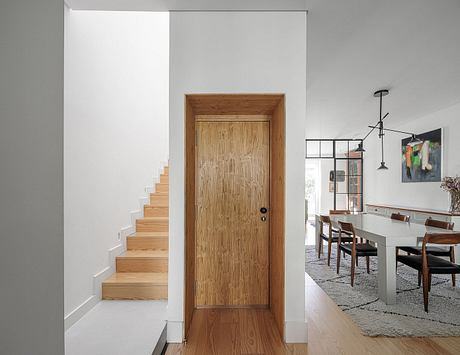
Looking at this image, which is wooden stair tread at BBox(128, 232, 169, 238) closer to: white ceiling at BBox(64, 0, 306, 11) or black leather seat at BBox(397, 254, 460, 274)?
white ceiling at BBox(64, 0, 306, 11)

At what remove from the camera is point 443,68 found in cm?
354

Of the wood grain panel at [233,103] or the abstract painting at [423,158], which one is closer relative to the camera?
the wood grain panel at [233,103]

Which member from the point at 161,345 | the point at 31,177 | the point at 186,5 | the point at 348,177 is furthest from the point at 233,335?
the point at 348,177

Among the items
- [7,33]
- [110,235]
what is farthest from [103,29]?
[7,33]

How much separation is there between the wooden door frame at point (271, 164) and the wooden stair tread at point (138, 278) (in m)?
0.33

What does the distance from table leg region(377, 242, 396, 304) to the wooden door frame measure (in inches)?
47.7

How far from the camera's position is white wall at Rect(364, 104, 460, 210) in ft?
16.2

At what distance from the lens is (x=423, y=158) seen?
5598 millimetres

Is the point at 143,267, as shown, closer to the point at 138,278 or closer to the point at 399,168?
the point at 138,278

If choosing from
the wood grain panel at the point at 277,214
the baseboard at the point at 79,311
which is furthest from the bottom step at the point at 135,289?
the wood grain panel at the point at 277,214

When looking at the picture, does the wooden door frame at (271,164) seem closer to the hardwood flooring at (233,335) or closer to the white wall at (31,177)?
the hardwood flooring at (233,335)

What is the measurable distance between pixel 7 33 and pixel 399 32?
127 inches

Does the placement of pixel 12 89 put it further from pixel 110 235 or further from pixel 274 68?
pixel 110 235

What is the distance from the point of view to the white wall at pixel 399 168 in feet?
16.2
